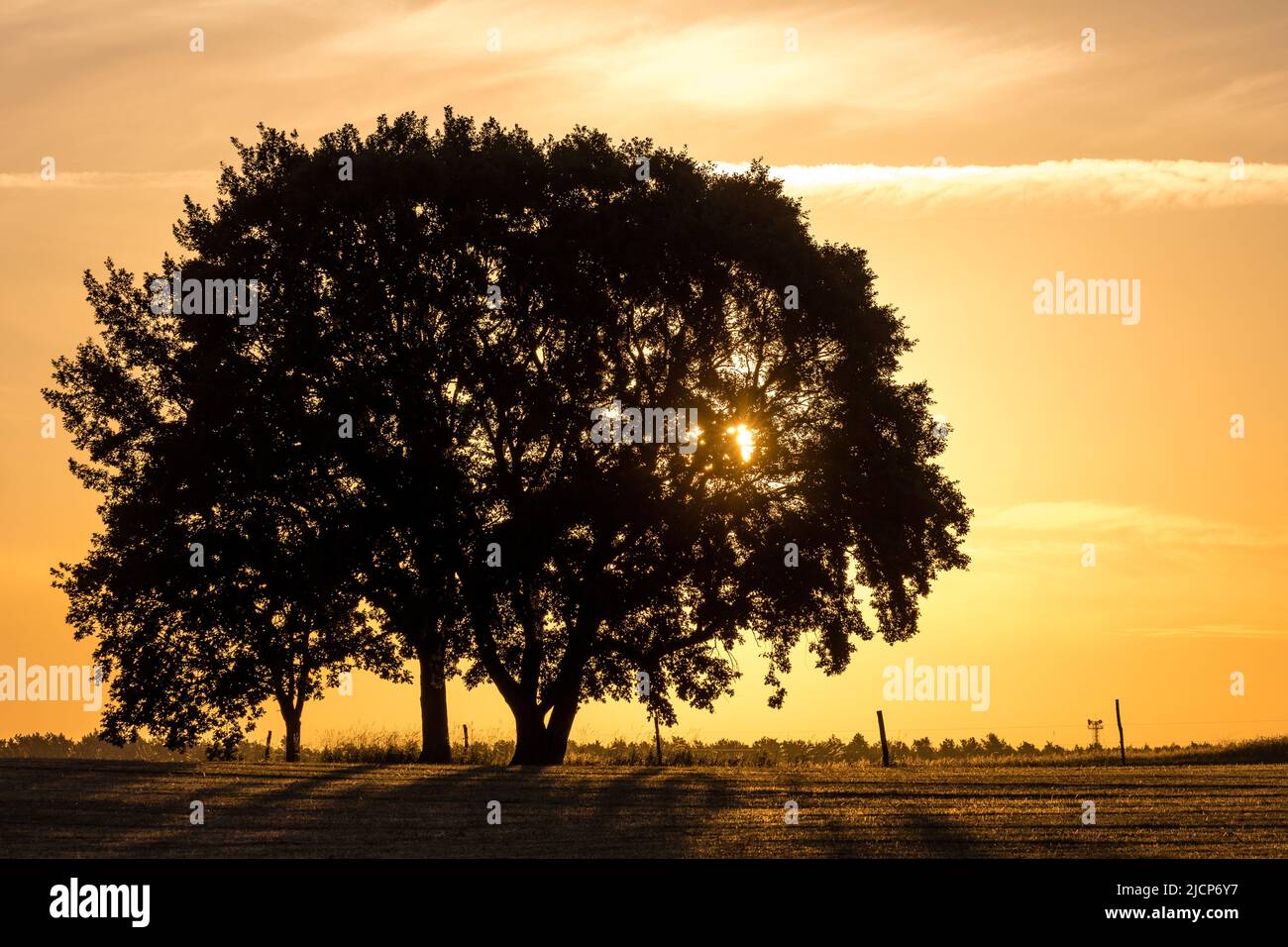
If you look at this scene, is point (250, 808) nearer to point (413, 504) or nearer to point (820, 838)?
point (820, 838)

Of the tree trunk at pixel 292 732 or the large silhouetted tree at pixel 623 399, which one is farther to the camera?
the tree trunk at pixel 292 732

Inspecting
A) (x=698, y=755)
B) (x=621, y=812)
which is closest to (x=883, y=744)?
(x=698, y=755)

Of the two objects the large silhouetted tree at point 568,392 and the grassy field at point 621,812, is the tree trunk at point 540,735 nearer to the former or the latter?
the large silhouetted tree at point 568,392

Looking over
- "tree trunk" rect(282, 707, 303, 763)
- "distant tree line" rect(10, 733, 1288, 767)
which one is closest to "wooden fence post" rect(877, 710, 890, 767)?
"distant tree line" rect(10, 733, 1288, 767)

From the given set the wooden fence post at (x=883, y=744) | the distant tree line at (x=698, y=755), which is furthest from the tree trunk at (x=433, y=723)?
the wooden fence post at (x=883, y=744)

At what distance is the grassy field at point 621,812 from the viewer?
2370 cm

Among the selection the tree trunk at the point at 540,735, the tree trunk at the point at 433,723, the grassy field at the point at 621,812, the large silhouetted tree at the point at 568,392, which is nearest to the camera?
the grassy field at the point at 621,812

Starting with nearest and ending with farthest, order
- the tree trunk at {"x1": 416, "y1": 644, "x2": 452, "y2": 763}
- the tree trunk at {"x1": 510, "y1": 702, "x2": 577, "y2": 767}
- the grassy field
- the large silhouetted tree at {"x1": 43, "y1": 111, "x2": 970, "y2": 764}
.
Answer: the grassy field
the large silhouetted tree at {"x1": 43, "y1": 111, "x2": 970, "y2": 764}
the tree trunk at {"x1": 510, "y1": 702, "x2": 577, "y2": 767}
the tree trunk at {"x1": 416, "y1": 644, "x2": 452, "y2": 763}

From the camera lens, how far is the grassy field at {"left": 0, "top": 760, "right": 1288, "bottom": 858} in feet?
77.8

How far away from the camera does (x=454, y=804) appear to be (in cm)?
3016

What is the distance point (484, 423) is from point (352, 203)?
7.32m

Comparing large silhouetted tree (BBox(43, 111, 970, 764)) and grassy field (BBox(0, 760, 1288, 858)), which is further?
large silhouetted tree (BBox(43, 111, 970, 764))

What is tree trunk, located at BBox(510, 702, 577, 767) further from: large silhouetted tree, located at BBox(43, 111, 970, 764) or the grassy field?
the grassy field
